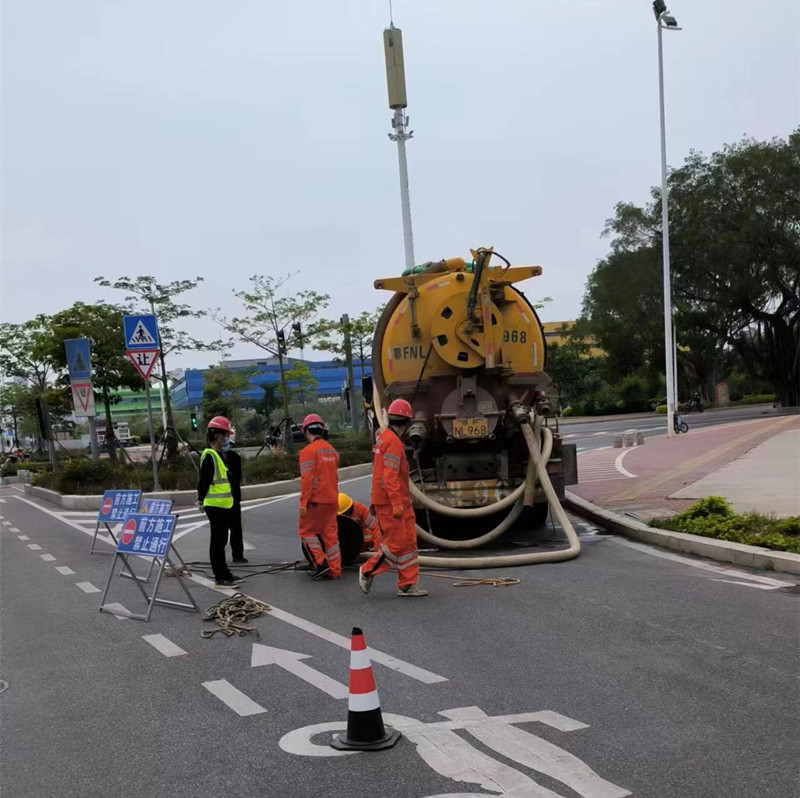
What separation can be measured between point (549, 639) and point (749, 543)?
11.7 feet

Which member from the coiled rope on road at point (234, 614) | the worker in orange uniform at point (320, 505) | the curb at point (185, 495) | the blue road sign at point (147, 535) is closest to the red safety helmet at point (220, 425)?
the worker in orange uniform at point (320, 505)

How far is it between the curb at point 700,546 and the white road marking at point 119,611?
18.7 feet

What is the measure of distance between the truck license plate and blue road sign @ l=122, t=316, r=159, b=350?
7818mm

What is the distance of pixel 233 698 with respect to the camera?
5.11 m

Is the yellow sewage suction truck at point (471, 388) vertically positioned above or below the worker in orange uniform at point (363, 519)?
above

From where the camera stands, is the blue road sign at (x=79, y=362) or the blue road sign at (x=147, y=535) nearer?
the blue road sign at (x=147, y=535)

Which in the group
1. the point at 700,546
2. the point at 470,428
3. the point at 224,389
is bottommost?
the point at 700,546

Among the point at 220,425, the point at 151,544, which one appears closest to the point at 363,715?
the point at 151,544

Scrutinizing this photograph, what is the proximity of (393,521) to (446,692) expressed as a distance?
9.10ft

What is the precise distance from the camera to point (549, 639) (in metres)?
6.00

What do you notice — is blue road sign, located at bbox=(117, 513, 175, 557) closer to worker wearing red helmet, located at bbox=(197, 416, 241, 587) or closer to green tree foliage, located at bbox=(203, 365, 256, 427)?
worker wearing red helmet, located at bbox=(197, 416, 241, 587)

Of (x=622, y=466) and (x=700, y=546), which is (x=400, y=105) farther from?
(x=700, y=546)

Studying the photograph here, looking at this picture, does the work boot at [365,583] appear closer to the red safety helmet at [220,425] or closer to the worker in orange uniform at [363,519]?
the worker in orange uniform at [363,519]

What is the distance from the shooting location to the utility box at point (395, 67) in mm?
23000
